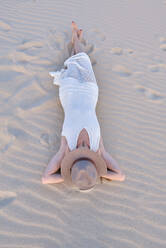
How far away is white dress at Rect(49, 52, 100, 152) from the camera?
111 inches

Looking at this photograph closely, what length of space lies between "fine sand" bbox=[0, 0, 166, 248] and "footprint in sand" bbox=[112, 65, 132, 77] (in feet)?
0.06

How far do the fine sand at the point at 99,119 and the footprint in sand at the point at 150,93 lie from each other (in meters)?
0.02

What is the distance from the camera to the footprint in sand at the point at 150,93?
3.87 meters

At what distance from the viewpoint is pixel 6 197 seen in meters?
2.77

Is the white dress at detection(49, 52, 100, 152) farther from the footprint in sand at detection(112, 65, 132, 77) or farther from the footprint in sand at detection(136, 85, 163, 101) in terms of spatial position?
the footprint in sand at detection(136, 85, 163, 101)

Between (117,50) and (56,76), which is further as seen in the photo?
(117,50)

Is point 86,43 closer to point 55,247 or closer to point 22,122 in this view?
point 22,122

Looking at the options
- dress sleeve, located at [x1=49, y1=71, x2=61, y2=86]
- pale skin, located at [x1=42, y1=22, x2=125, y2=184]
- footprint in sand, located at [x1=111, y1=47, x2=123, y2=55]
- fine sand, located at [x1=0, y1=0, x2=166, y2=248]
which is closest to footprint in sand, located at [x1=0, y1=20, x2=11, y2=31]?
fine sand, located at [x1=0, y1=0, x2=166, y2=248]

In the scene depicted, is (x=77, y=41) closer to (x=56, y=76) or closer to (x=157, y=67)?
(x=56, y=76)

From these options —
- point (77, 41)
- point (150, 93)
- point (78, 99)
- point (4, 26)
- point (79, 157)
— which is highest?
point (4, 26)

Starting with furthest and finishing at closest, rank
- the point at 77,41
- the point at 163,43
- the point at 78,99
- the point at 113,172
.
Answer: the point at 163,43 < the point at 77,41 < the point at 78,99 < the point at 113,172

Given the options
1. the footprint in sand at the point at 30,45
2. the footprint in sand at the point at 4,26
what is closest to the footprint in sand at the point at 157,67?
the footprint in sand at the point at 30,45

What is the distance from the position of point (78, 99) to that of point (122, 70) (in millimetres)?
1470

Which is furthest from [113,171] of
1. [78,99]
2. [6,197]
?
[6,197]
